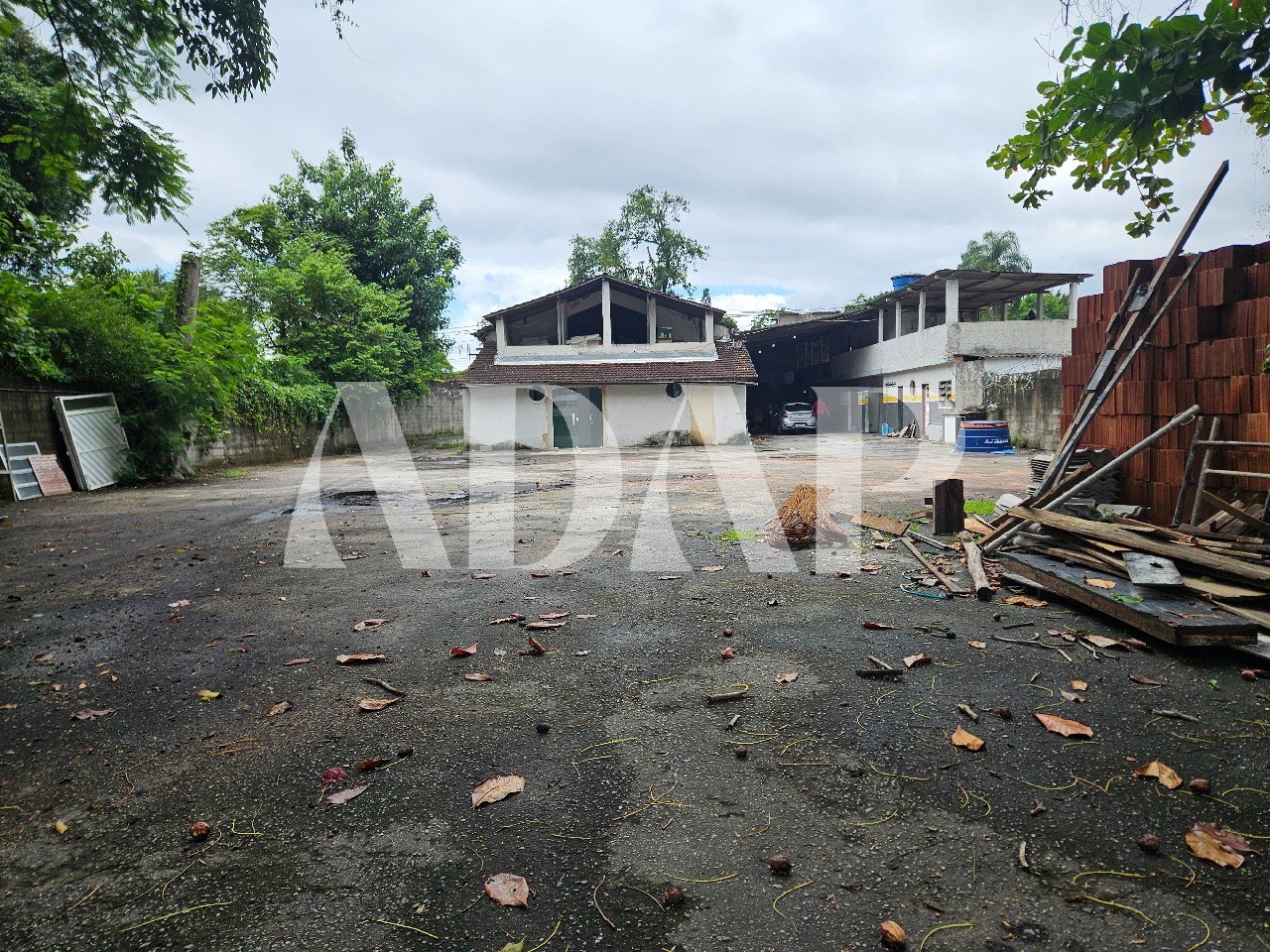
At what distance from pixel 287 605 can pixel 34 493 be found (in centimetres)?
990

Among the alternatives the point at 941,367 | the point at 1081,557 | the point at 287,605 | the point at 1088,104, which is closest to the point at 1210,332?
the point at 1081,557

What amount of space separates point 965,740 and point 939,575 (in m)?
2.51

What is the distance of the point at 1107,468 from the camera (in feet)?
16.2

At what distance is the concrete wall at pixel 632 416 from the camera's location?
82.4 feet

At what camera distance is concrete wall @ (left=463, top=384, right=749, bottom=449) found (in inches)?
989

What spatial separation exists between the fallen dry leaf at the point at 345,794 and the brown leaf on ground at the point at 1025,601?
386 cm

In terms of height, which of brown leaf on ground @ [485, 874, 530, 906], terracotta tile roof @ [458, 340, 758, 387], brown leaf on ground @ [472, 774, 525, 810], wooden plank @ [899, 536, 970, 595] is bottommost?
brown leaf on ground @ [472, 774, 525, 810]

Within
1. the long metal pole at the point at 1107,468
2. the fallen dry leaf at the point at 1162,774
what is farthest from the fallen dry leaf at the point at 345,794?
the long metal pole at the point at 1107,468

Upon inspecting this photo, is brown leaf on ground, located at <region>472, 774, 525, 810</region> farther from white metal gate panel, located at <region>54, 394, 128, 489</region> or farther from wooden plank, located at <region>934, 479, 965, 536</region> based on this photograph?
white metal gate panel, located at <region>54, 394, 128, 489</region>

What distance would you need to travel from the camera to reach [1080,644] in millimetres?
3518

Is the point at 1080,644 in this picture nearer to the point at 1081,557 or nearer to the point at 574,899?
the point at 1081,557

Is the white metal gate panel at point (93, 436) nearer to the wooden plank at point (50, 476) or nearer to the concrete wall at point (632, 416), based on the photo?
the wooden plank at point (50, 476)

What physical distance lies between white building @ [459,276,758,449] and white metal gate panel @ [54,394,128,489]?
1211 cm

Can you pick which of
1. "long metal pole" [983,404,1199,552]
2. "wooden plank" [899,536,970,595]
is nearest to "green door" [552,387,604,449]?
"wooden plank" [899,536,970,595]
